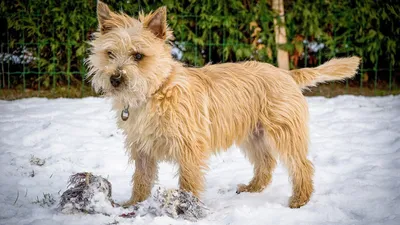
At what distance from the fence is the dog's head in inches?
150

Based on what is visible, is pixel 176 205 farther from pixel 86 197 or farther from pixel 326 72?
pixel 326 72

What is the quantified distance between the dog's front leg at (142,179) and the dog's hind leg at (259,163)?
2.48 ft

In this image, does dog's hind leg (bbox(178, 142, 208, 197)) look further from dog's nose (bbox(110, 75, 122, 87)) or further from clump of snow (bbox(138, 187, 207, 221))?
dog's nose (bbox(110, 75, 122, 87))

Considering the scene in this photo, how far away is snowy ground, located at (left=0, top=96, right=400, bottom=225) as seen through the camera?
326 cm

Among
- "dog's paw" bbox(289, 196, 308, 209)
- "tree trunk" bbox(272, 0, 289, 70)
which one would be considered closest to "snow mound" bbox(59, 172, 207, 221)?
"dog's paw" bbox(289, 196, 308, 209)

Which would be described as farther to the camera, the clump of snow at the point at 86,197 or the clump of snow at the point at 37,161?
the clump of snow at the point at 37,161

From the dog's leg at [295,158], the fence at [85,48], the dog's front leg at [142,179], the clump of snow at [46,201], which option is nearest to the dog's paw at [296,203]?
the dog's leg at [295,158]

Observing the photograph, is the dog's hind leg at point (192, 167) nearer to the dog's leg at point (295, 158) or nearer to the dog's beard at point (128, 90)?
the dog's beard at point (128, 90)

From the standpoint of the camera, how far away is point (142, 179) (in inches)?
140

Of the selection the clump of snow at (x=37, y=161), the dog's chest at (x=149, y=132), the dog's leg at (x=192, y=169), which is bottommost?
the clump of snow at (x=37, y=161)

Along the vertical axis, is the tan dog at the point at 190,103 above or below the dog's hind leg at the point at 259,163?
above

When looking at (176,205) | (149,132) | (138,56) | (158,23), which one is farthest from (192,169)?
(158,23)

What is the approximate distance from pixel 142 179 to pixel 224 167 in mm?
1149

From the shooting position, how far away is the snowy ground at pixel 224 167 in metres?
3.26
